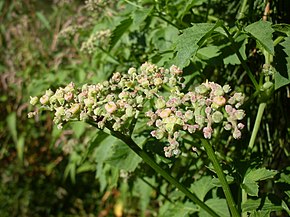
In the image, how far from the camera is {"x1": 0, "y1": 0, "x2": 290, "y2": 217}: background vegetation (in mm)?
1325

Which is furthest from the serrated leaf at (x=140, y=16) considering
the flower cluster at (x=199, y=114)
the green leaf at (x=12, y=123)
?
the green leaf at (x=12, y=123)

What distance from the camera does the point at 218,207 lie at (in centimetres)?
146

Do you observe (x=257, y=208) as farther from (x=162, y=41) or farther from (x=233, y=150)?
(x=162, y=41)

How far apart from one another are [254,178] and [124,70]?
3.64ft

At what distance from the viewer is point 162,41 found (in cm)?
179

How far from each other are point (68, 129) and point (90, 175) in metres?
0.63

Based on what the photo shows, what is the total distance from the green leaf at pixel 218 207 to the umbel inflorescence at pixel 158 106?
0.38 meters

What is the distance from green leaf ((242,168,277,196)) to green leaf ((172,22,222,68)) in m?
0.33

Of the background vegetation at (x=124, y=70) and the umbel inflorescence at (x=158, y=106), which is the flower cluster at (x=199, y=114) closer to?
the umbel inflorescence at (x=158, y=106)

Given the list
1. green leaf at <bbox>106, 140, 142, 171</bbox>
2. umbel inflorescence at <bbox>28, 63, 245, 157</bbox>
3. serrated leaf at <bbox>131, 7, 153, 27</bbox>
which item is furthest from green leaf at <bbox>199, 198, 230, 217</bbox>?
serrated leaf at <bbox>131, 7, 153, 27</bbox>

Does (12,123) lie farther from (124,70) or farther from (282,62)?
(282,62)

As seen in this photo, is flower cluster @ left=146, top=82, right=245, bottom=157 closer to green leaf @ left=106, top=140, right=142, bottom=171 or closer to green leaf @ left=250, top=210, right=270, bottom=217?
green leaf @ left=250, top=210, right=270, bottom=217

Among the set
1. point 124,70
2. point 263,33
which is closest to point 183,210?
point 263,33

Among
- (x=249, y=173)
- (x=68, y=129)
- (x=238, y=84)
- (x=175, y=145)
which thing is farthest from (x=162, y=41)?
(x=68, y=129)
